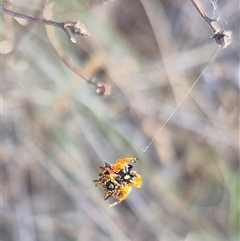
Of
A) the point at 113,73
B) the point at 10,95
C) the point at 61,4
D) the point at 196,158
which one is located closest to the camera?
the point at 61,4

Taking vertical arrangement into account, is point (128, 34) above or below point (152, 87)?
above

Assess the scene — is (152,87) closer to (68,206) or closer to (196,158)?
(196,158)

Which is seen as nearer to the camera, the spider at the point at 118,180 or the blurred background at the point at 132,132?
the spider at the point at 118,180

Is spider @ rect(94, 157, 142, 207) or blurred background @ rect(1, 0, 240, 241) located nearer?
spider @ rect(94, 157, 142, 207)

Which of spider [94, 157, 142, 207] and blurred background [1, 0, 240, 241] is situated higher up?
blurred background [1, 0, 240, 241]

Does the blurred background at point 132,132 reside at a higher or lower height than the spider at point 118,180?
higher

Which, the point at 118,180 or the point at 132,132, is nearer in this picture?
the point at 118,180

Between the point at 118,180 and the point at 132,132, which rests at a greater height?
the point at 132,132

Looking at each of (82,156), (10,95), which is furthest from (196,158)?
(10,95)
